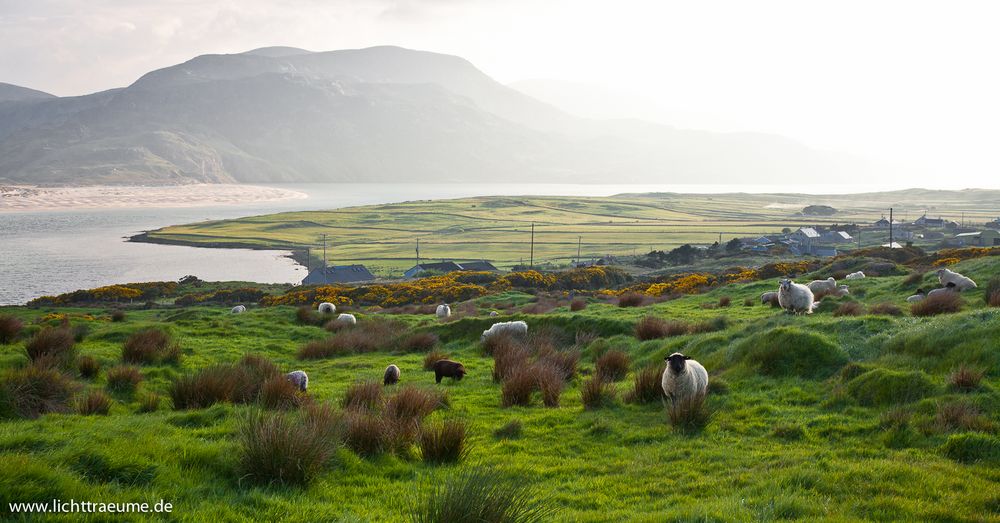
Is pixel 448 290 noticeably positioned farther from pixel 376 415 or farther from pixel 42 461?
pixel 42 461

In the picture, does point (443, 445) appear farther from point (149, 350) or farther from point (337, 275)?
point (337, 275)

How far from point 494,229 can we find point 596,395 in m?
120

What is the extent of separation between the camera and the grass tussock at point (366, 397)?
1009 centimetres

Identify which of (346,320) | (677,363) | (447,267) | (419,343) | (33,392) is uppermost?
(677,363)

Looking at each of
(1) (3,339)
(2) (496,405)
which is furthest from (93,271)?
(2) (496,405)

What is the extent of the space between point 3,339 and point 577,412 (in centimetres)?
1537

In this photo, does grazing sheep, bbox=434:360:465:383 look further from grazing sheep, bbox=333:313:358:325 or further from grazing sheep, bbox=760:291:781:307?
grazing sheep, bbox=333:313:358:325

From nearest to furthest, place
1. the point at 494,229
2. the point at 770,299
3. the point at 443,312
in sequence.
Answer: the point at 770,299
the point at 443,312
the point at 494,229

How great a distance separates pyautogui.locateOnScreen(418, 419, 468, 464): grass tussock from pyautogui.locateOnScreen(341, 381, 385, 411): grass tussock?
200 centimetres

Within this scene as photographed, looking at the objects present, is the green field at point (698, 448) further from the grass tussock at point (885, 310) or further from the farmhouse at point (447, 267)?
the farmhouse at point (447, 267)

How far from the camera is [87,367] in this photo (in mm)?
14375

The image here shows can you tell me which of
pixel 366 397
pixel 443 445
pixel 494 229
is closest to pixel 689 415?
pixel 443 445

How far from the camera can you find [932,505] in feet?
19.6

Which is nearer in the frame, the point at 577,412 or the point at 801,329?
the point at 577,412
